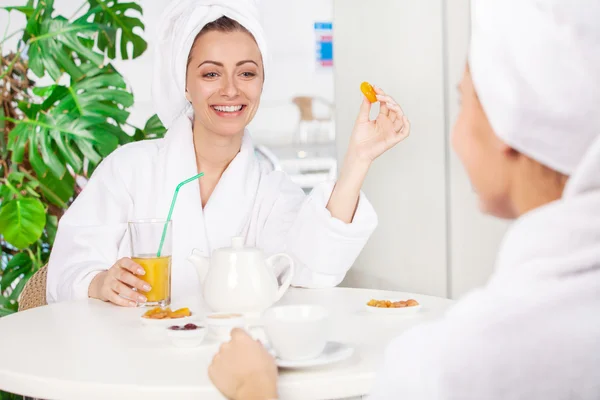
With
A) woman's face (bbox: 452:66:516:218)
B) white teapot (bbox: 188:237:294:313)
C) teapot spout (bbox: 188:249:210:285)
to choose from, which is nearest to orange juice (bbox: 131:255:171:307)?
teapot spout (bbox: 188:249:210:285)

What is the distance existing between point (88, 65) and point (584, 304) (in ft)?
8.42

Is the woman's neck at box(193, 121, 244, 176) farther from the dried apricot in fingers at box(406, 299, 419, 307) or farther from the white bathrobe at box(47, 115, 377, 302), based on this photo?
the dried apricot in fingers at box(406, 299, 419, 307)

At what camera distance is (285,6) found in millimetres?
5875

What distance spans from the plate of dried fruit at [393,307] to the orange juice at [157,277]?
0.41 metres

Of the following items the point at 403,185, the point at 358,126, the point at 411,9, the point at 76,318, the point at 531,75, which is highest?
the point at 411,9

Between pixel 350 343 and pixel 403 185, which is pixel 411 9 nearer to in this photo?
pixel 403 185

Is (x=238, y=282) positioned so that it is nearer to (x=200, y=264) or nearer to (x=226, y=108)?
(x=200, y=264)

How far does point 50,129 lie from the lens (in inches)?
114

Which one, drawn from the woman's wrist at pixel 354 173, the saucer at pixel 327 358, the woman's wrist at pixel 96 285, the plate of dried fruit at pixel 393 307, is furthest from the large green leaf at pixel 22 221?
the saucer at pixel 327 358

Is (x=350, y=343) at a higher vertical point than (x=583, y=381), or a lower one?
lower

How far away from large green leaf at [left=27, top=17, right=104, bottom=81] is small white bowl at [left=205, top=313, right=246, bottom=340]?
1828mm

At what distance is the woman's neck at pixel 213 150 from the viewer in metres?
2.16

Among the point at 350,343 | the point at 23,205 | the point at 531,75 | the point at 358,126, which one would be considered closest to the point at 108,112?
the point at 23,205

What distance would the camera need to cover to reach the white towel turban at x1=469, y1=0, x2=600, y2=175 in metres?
0.65
